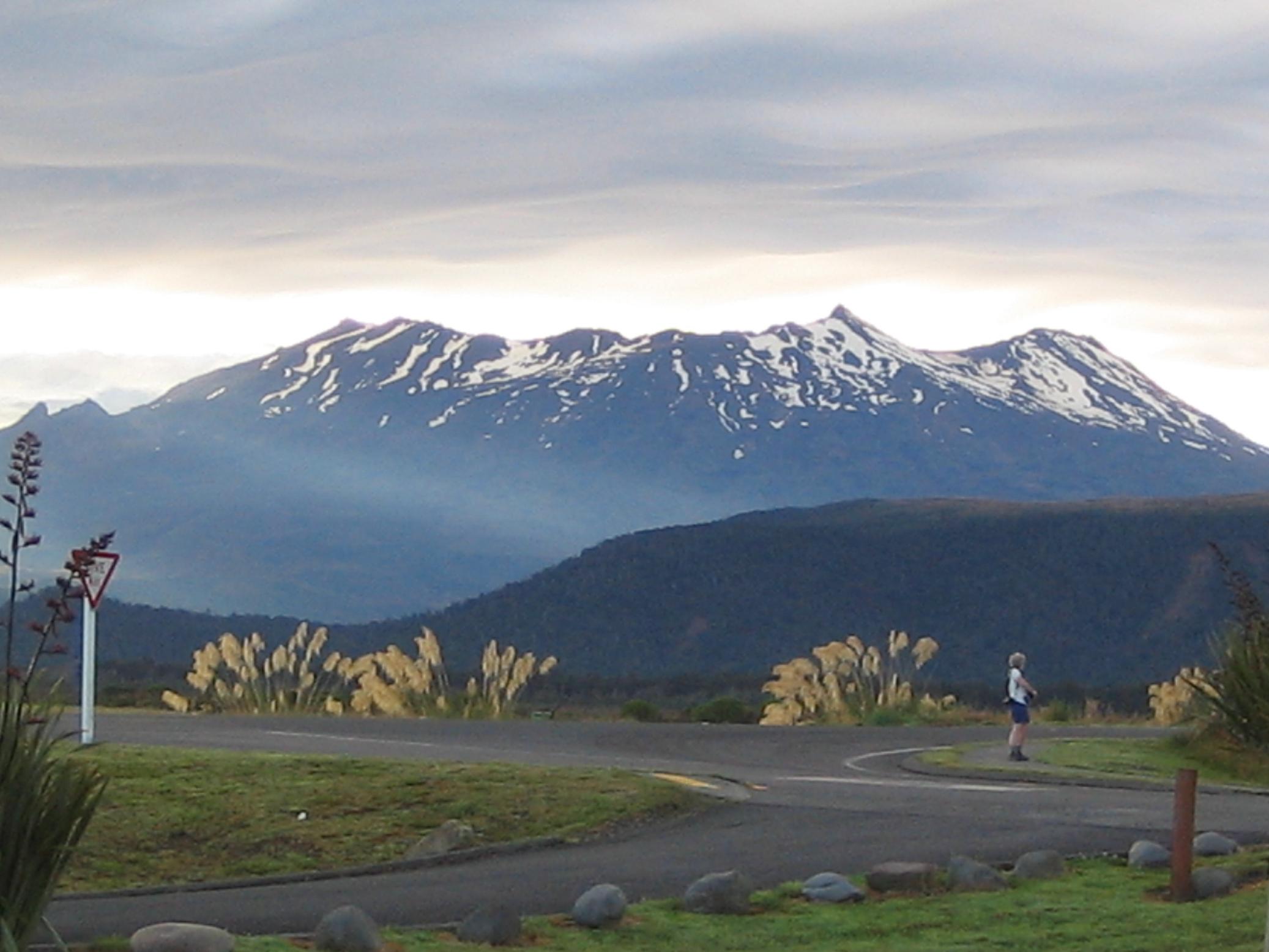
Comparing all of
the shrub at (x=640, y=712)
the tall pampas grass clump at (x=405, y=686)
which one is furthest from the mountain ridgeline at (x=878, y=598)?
the tall pampas grass clump at (x=405, y=686)

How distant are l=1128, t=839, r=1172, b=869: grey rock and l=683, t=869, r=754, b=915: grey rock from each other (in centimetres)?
314

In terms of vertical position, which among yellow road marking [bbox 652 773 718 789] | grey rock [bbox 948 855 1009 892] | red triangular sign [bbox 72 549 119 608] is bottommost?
grey rock [bbox 948 855 1009 892]

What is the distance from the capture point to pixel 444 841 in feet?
52.1

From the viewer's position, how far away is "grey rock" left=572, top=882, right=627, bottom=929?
1264cm

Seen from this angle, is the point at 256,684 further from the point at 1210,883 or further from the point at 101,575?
the point at 1210,883

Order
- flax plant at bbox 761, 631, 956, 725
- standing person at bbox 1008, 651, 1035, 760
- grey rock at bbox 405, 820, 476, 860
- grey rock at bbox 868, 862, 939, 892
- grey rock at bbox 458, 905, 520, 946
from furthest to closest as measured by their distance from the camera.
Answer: flax plant at bbox 761, 631, 956, 725
standing person at bbox 1008, 651, 1035, 760
grey rock at bbox 405, 820, 476, 860
grey rock at bbox 868, 862, 939, 892
grey rock at bbox 458, 905, 520, 946

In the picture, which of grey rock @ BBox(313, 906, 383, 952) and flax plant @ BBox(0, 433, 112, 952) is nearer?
flax plant @ BBox(0, 433, 112, 952)

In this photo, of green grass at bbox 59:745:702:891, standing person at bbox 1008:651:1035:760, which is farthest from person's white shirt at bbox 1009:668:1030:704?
green grass at bbox 59:745:702:891

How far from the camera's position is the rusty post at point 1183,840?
13.9 metres

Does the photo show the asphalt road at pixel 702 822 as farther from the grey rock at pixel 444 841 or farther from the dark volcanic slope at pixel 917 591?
the dark volcanic slope at pixel 917 591

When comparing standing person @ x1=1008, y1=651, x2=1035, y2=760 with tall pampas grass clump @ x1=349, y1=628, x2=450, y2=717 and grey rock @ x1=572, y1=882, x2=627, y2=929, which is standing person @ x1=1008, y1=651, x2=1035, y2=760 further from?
→ grey rock @ x1=572, y1=882, x2=627, y2=929

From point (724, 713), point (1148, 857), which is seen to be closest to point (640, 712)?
point (724, 713)

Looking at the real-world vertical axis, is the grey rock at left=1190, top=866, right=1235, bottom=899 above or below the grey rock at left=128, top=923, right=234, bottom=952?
above

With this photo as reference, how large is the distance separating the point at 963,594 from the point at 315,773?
97.4 meters
